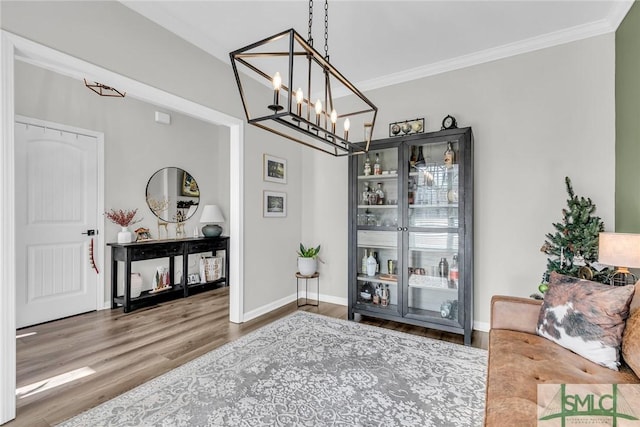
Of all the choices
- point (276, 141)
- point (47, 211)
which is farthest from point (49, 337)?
point (276, 141)

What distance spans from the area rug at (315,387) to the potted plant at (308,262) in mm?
1115

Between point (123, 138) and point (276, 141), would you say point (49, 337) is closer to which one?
point (123, 138)

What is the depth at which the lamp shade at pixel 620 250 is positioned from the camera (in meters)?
1.78

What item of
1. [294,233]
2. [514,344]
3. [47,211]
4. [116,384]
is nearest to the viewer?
[514,344]

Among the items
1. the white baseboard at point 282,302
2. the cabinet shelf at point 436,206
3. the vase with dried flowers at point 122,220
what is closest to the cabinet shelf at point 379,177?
the cabinet shelf at point 436,206

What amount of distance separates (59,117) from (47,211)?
3.51ft

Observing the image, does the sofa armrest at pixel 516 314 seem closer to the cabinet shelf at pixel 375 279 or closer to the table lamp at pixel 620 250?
the table lamp at pixel 620 250

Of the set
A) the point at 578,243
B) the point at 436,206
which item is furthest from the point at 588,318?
the point at 436,206

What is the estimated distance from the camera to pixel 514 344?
5.85 feet

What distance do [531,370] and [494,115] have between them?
8.17ft

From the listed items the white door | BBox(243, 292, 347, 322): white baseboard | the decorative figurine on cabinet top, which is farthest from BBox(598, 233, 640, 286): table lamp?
the white door

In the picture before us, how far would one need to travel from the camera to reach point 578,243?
2.40 metres

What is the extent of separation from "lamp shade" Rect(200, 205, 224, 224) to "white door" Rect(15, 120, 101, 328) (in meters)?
1.43

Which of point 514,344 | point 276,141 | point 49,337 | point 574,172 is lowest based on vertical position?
point 49,337
